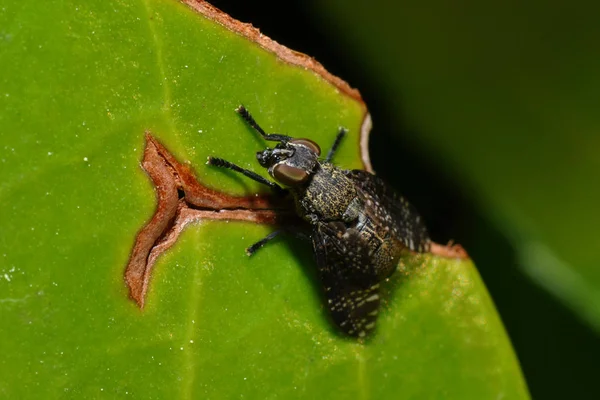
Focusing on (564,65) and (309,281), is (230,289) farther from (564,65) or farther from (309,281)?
(564,65)

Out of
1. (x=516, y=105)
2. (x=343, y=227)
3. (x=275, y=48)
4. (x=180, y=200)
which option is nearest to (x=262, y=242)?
(x=180, y=200)

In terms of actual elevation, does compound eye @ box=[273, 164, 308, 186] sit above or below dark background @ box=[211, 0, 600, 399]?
above

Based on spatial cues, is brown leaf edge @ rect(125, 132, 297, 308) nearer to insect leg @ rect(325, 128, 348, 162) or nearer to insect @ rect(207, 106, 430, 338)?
insect @ rect(207, 106, 430, 338)

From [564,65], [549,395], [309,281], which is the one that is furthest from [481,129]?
[549,395]

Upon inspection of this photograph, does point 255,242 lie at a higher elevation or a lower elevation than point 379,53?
lower

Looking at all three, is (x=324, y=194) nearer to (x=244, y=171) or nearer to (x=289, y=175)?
→ (x=289, y=175)

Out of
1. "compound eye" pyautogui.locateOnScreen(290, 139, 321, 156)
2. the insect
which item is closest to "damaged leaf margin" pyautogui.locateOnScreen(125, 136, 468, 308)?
the insect
